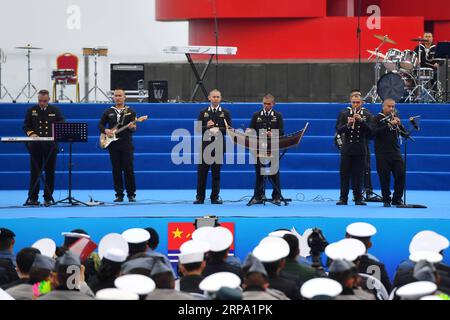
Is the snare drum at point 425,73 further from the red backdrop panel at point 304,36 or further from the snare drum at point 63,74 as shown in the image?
the snare drum at point 63,74

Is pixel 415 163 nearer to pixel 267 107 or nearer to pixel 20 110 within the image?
pixel 267 107

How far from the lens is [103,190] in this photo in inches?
777

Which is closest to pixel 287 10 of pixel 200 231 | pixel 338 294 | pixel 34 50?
pixel 34 50

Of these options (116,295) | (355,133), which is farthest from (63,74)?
(116,295)

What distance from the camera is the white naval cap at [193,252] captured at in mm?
8953

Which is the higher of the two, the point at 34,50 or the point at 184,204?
the point at 34,50

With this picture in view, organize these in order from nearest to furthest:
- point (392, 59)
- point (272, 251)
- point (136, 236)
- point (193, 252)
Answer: point (272, 251) < point (193, 252) < point (136, 236) < point (392, 59)

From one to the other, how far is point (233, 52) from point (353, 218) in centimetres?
792

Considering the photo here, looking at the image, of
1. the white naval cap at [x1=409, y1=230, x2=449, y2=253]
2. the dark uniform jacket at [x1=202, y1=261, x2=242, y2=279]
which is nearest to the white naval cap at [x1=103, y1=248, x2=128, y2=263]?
the dark uniform jacket at [x1=202, y1=261, x2=242, y2=279]

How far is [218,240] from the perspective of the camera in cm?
962

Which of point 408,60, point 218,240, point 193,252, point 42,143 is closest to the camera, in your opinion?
point 193,252

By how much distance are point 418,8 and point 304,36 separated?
3976 mm

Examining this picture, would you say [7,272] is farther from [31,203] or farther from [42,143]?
[42,143]

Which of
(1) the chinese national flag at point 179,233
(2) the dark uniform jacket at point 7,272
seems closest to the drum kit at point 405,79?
(1) the chinese national flag at point 179,233
